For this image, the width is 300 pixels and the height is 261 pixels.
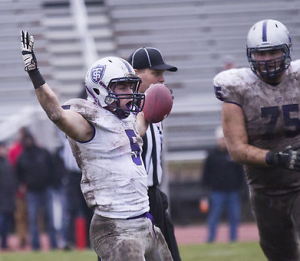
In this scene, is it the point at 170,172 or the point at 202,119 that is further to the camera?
the point at 202,119

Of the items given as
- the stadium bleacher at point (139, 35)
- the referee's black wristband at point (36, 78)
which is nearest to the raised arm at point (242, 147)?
the referee's black wristband at point (36, 78)

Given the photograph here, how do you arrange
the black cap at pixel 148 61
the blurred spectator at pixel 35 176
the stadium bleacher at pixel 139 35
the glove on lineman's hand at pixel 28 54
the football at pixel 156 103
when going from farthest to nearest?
the stadium bleacher at pixel 139 35
the blurred spectator at pixel 35 176
the black cap at pixel 148 61
the football at pixel 156 103
the glove on lineman's hand at pixel 28 54

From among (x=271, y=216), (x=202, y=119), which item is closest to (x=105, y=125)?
(x=271, y=216)

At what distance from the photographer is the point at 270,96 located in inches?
174

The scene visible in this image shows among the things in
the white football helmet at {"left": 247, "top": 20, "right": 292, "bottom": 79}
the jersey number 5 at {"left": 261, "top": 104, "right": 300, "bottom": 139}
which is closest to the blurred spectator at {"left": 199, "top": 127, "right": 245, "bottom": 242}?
the jersey number 5 at {"left": 261, "top": 104, "right": 300, "bottom": 139}

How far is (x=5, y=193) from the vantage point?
9.48m

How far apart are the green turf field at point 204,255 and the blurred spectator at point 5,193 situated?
1614 mm

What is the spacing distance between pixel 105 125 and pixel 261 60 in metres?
1.15

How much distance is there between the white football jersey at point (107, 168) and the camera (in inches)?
148

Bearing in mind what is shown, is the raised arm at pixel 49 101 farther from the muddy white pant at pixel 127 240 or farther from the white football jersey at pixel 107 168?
the muddy white pant at pixel 127 240

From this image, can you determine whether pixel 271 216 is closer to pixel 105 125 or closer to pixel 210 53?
pixel 105 125

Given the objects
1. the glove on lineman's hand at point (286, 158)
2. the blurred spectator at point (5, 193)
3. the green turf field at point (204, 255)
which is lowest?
the green turf field at point (204, 255)

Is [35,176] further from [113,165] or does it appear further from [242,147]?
[113,165]

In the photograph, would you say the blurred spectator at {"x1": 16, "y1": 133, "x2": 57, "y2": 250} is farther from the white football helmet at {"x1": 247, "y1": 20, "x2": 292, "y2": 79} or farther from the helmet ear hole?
the helmet ear hole
